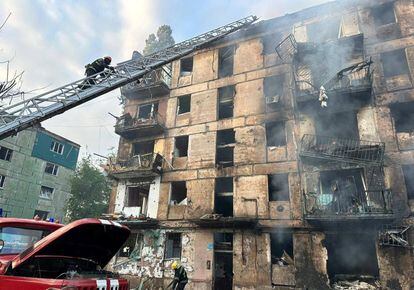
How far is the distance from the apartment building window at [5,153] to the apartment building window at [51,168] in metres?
3.53

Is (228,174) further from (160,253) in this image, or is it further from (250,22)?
(250,22)

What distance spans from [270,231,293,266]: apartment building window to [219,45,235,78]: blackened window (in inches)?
435

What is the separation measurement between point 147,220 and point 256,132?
8121 millimetres

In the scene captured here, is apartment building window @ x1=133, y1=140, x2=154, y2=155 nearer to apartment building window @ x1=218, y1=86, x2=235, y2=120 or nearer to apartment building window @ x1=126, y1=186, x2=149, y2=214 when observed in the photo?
apartment building window @ x1=126, y1=186, x2=149, y2=214

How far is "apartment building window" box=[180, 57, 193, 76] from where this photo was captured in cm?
2069

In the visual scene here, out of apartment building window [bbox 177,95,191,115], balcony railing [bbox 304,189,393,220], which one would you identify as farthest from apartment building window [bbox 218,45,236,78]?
balcony railing [bbox 304,189,393,220]

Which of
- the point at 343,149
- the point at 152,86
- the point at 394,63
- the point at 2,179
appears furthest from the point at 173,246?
the point at 2,179

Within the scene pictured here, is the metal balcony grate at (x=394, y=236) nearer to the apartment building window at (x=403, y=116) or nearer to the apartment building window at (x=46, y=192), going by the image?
the apartment building window at (x=403, y=116)

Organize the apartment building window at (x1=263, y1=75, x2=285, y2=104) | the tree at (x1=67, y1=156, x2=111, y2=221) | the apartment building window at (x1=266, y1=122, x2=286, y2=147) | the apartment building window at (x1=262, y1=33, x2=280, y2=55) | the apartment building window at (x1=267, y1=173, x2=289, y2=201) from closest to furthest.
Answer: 1. the apartment building window at (x1=267, y1=173, x2=289, y2=201)
2. the apartment building window at (x1=266, y1=122, x2=286, y2=147)
3. the apartment building window at (x1=263, y1=75, x2=285, y2=104)
4. the apartment building window at (x1=262, y1=33, x2=280, y2=55)
5. the tree at (x1=67, y1=156, x2=111, y2=221)

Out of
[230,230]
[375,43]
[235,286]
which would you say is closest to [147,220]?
[230,230]

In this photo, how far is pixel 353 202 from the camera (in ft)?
40.6

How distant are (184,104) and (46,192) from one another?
18.4 m

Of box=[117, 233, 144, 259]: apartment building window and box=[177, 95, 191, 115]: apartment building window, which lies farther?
box=[177, 95, 191, 115]: apartment building window

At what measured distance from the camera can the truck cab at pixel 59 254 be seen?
11.0 feet
